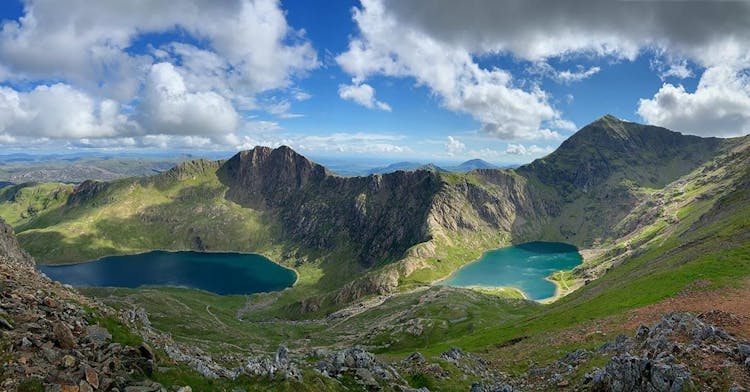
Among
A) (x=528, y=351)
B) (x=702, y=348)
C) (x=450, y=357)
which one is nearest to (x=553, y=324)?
(x=528, y=351)

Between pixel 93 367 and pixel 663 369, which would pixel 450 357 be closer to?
pixel 663 369

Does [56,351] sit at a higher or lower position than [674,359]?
higher

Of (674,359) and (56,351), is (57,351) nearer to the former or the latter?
(56,351)

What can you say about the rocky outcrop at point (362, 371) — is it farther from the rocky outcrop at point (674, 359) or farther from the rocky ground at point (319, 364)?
the rocky outcrop at point (674, 359)

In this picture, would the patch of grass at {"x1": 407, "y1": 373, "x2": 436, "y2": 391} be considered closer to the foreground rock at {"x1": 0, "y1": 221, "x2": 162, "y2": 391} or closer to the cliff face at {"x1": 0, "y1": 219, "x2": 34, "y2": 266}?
the foreground rock at {"x1": 0, "y1": 221, "x2": 162, "y2": 391}

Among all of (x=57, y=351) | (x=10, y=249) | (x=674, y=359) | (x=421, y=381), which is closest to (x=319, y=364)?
(x=421, y=381)

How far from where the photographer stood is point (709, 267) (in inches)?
3300

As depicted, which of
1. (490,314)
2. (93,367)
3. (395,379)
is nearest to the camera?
(93,367)

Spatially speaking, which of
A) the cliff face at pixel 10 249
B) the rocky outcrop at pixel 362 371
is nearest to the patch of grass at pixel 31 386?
the rocky outcrop at pixel 362 371

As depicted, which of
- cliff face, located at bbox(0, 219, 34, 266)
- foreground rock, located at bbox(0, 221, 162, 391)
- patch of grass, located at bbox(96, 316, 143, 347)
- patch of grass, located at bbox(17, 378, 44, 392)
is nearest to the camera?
patch of grass, located at bbox(17, 378, 44, 392)

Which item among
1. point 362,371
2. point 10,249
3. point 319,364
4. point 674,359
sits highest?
point 674,359

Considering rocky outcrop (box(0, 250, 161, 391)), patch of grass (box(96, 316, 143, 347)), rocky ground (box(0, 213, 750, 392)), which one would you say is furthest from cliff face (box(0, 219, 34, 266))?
rocky outcrop (box(0, 250, 161, 391))

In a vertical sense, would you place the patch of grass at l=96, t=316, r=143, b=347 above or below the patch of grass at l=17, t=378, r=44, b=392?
below

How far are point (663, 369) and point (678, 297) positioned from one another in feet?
156
